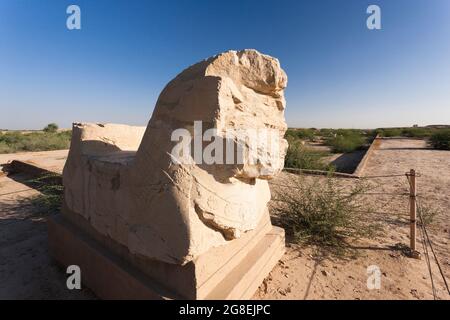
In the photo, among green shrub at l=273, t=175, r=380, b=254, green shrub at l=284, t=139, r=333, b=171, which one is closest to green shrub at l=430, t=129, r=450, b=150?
green shrub at l=284, t=139, r=333, b=171

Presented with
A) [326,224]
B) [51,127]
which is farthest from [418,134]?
[51,127]

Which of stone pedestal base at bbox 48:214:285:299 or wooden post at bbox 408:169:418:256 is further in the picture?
wooden post at bbox 408:169:418:256

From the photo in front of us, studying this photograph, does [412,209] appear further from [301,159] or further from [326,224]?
[301,159]

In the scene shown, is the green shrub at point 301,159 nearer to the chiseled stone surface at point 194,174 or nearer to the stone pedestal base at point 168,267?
the stone pedestal base at point 168,267

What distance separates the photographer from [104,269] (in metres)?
2.03

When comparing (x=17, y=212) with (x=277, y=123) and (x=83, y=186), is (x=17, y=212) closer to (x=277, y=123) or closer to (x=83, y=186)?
(x=83, y=186)

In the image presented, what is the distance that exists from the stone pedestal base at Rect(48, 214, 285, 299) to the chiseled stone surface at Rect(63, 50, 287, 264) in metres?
0.14

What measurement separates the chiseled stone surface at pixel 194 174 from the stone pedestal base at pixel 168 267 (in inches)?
5.6

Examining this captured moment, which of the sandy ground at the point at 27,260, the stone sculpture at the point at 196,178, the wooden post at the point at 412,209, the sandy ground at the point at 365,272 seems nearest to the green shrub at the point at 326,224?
the sandy ground at the point at 365,272

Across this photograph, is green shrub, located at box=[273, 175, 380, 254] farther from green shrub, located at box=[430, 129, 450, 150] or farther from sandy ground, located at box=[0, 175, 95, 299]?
green shrub, located at box=[430, 129, 450, 150]

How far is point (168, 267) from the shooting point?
64.3 inches

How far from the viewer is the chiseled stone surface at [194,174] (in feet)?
4.87

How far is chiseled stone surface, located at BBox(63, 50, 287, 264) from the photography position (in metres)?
1.48
